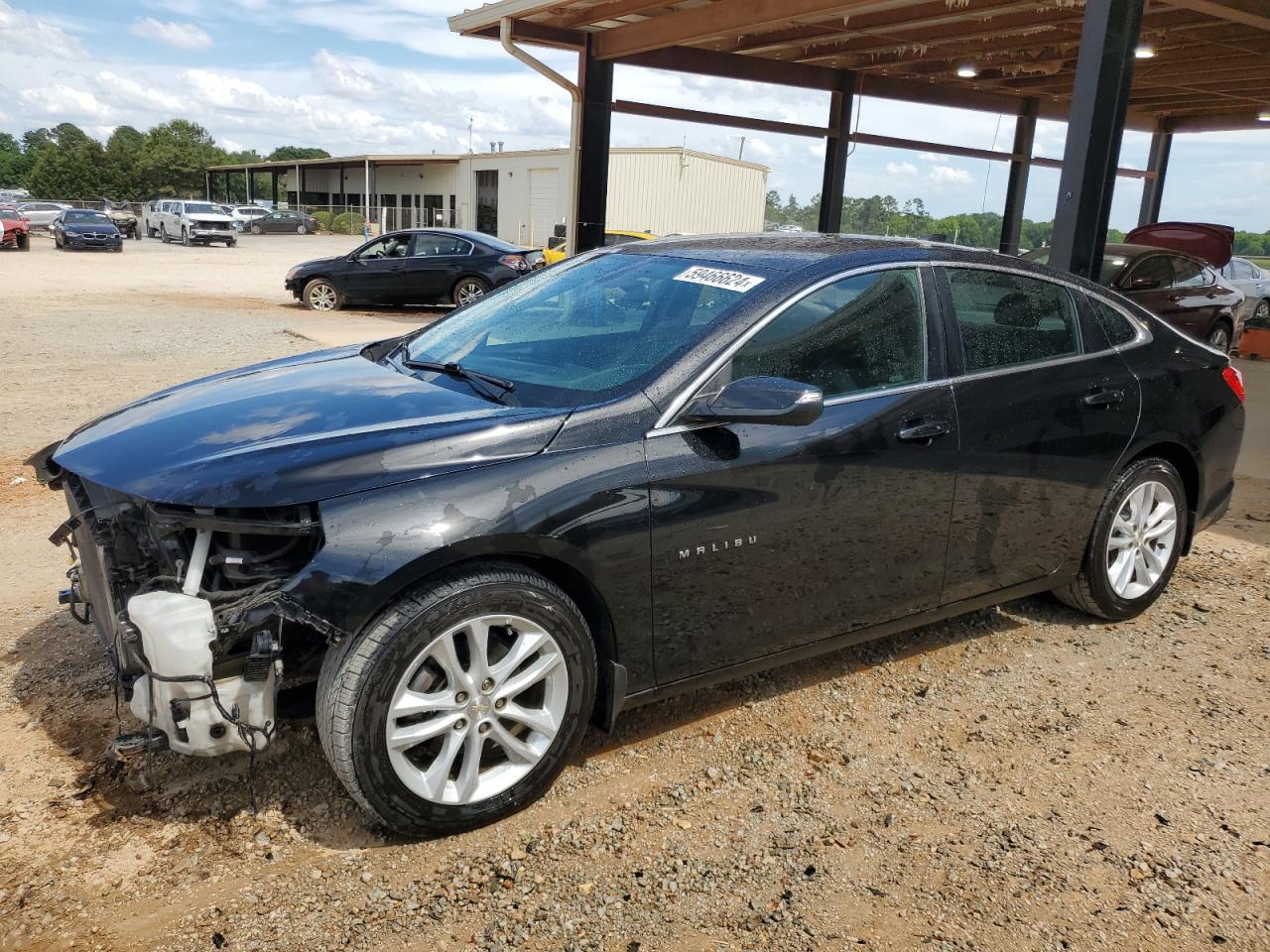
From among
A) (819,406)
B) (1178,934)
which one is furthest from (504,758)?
(1178,934)

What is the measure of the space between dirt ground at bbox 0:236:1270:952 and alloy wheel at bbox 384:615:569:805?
19 cm

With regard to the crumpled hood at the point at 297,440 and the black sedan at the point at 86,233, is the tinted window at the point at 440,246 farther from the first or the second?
the black sedan at the point at 86,233

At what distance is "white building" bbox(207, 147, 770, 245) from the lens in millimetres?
40281

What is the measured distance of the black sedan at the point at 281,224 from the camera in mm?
56750

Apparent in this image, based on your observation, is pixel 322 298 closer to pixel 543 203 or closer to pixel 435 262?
pixel 435 262

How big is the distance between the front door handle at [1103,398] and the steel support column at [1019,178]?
14.7 metres

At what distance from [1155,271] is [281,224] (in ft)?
175

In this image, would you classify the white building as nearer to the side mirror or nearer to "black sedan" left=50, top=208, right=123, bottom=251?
"black sedan" left=50, top=208, right=123, bottom=251

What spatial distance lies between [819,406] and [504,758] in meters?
1.38

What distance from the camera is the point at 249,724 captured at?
2.70 m

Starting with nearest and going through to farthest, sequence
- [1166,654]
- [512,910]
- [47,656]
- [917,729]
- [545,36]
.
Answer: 1. [512,910]
2. [917,729]
3. [47,656]
4. [1166,654]
5. [545,36]

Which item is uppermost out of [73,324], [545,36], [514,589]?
[545,36]

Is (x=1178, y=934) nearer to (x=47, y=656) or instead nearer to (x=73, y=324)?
(x=47, y=656)

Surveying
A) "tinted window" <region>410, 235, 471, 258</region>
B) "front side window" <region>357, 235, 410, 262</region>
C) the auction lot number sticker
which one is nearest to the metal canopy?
"tinted window" <region>410, 235, 471, 258</region>
